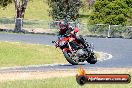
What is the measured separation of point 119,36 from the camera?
154 ft

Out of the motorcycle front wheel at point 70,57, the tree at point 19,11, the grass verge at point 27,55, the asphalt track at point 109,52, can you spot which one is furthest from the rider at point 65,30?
the tree at point 19,11

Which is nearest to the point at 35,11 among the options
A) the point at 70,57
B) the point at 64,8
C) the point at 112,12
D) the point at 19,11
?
the point at 64,8

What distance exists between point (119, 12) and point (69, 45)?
113 ft

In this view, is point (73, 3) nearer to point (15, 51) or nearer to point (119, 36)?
point (119, 36)

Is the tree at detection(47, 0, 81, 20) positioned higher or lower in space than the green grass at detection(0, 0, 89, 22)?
higher

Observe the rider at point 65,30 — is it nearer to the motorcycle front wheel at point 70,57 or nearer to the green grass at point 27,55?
the motorcycle front wheel at point 70,57

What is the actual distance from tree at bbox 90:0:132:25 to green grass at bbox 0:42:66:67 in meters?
18.6

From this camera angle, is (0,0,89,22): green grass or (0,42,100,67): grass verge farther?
(0,0,89,22): green grass

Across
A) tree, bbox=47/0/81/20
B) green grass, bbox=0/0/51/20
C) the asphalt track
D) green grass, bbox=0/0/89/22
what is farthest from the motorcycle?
green grass, bbox=0/0/51/20

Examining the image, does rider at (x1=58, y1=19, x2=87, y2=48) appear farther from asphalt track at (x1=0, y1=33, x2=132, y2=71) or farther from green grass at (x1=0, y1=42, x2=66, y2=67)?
green grass at (x1=0, y1=42, x2=66, y2=67)

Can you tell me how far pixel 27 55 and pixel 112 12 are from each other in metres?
22.5

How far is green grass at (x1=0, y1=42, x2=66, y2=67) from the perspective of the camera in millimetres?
24875

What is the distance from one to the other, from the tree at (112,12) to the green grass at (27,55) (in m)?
18.6

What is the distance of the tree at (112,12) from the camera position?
4762 centimetres
